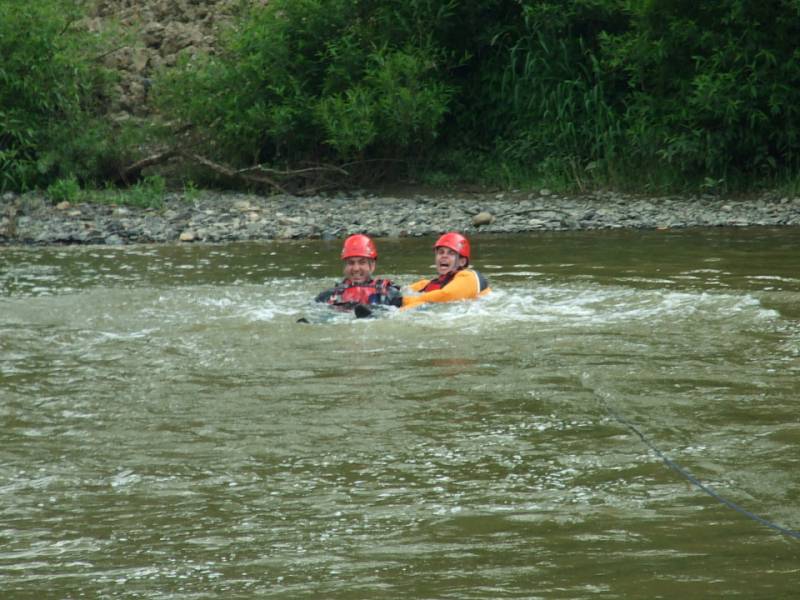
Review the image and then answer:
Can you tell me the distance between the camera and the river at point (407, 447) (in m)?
4.45

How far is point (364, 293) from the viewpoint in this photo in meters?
11.3

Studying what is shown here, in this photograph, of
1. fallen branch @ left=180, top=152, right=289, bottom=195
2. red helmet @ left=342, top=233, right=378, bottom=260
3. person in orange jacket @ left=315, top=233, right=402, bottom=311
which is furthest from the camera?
fallen branch @ left=180, top=152, right=289, bottom=195

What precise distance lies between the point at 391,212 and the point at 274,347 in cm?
1028

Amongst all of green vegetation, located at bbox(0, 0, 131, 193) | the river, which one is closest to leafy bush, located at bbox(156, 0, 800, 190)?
green vegetation, located at bbox(0, 0, 131, 193)

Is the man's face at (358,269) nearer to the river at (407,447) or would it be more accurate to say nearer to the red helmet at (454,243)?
the river at (407,447)

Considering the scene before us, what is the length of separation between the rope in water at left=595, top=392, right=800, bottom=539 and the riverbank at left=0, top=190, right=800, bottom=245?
11.4 metres

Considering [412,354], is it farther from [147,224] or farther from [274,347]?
[147,224]

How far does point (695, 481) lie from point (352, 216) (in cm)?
1405

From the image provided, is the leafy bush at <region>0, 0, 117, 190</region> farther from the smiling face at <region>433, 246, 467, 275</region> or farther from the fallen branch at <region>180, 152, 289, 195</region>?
the smiling face at <region>433, 246, 467, 275</region>

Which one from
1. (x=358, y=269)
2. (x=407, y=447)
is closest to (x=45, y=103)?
(x=358, y=269)

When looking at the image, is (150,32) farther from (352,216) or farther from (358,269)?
(358,269)

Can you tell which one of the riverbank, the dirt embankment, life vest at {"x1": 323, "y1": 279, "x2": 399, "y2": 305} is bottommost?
the riverbank

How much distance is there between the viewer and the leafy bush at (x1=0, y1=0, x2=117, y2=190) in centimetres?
2066

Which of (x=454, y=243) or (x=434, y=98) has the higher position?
(x=434, y=98)
